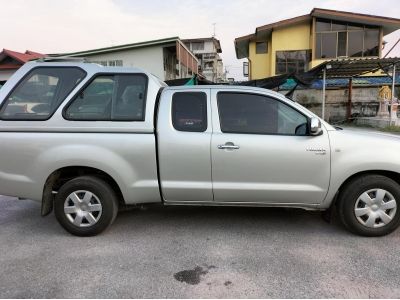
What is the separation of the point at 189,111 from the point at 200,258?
163 centimetres

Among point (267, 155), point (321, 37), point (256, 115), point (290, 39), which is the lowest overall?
point (267, 155)

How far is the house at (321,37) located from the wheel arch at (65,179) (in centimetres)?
2342

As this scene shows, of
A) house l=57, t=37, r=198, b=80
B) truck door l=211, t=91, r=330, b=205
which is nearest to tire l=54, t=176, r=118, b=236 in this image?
truck door l=211, t=91, r=330, b=205

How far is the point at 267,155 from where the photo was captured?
13.1 feet

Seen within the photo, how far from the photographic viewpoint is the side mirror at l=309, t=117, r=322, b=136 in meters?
3.85

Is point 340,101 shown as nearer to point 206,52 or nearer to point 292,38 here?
point 292,38

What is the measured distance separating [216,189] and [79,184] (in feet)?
5.13

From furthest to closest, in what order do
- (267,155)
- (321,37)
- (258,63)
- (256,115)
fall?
(258,63) < (321,37) < (256,115) < (267,155)

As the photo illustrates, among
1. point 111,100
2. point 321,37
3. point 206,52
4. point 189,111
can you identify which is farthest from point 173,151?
point 206,52

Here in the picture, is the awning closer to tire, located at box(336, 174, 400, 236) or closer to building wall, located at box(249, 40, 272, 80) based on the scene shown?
tire, located at box(336, 174, 400, 236)

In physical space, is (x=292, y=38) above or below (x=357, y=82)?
above

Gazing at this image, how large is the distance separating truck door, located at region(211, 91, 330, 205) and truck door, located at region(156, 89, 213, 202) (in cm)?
11

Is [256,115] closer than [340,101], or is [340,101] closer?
[256,115]

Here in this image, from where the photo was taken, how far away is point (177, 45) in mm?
21484
